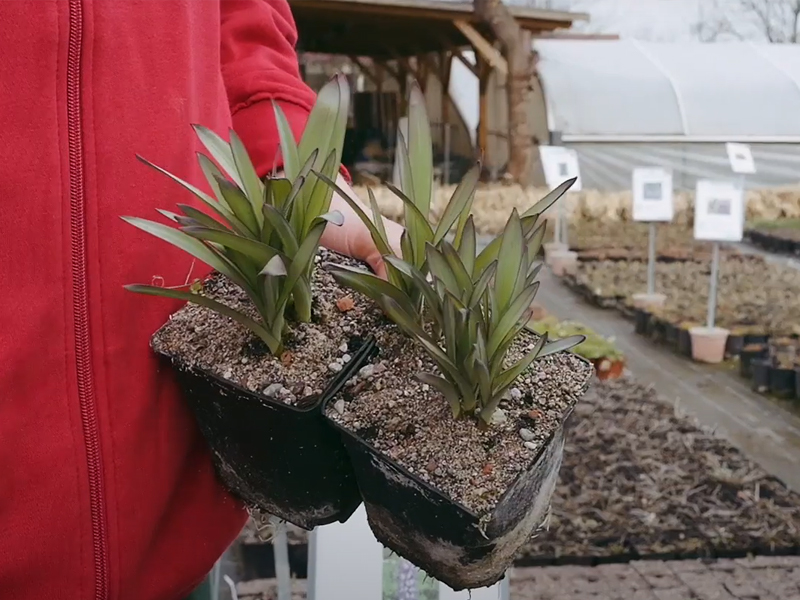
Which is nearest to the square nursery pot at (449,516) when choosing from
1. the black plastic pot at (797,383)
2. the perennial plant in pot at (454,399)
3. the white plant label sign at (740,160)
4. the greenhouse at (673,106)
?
the perennial plant in pot at (454,399)

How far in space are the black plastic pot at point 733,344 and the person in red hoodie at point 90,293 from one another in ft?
11.8

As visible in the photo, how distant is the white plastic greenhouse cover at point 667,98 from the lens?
748 centimetres

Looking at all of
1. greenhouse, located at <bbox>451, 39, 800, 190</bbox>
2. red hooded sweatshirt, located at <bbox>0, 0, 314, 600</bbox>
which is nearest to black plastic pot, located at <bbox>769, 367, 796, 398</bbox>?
→ red hooded sweatshirt, located at <bbox>0, 0, 314, 600</bbox>

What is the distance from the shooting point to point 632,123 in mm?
7605

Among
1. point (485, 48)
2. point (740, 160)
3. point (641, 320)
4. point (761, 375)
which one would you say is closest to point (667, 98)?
point (485, 48)

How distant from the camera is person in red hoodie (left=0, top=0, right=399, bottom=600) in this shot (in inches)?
22.5

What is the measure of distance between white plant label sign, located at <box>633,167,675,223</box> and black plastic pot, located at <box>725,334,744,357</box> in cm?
112

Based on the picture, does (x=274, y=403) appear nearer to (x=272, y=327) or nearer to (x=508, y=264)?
(x=272, y=327)

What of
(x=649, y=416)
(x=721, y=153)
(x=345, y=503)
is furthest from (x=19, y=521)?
(x=721, y=153)

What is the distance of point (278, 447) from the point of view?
0.62 m

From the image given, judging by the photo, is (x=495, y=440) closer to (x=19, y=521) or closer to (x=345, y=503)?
(x=345, y=503)

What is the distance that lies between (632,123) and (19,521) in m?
7.72

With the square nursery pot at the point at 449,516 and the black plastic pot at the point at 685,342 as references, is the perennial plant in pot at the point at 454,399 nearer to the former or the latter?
the square nursery pot at the point at 449,516

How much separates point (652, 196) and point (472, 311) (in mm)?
4518
